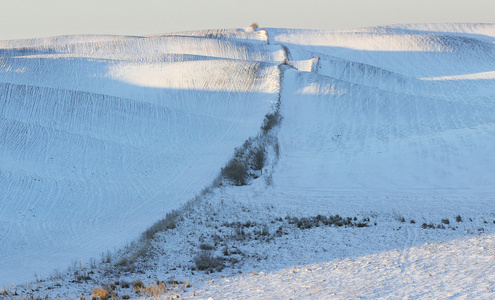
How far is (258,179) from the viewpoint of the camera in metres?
20.7

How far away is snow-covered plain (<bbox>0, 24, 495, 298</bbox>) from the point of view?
11227 millimetres

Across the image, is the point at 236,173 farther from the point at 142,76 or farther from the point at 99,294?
the point at 142,76

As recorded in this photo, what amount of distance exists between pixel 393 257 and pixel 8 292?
6.50m

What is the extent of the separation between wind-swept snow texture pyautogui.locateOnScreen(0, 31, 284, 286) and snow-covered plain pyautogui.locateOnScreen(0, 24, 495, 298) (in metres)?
0.10

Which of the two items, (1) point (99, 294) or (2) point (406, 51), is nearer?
(1) point (99, 294)

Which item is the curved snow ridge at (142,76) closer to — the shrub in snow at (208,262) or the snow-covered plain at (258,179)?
the snow-covered plain at (258,179)

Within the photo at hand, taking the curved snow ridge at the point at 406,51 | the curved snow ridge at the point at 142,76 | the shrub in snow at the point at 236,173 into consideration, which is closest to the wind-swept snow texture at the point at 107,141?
the curved snow ridge at the point at 142,76

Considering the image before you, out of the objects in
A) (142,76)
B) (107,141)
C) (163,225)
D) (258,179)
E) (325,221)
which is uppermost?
(142,76)

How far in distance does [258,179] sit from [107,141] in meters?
9.20

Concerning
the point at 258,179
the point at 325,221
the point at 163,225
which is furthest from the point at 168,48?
the point at 325,221

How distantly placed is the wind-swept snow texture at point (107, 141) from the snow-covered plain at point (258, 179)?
0.10 metres

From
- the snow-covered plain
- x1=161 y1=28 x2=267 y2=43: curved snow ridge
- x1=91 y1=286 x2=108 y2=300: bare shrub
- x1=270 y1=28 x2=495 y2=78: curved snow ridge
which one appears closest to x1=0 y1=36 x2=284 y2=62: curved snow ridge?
x1=270 y1=28 x2=495 y2=78: curved snow ridge

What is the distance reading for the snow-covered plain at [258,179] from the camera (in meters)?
11.2

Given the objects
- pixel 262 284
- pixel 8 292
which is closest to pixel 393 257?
pixel 262 284
